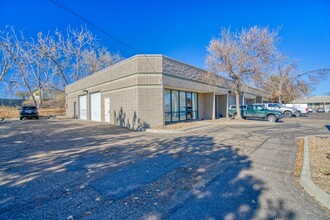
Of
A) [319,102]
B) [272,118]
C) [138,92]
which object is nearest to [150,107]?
[138,92]

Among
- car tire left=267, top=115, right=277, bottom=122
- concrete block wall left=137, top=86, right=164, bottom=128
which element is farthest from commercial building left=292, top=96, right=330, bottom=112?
concrete block wall left=137, top=86, right=164, bottom=128

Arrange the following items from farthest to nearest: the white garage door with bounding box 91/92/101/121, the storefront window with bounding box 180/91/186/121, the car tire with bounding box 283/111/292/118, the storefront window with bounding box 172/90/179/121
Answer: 1. the car tire with bounding box 283/111/292/118
2. the white garage door with bounding box 91/92/101/121
3. the storefront window with bounding box 180/91/186/121
4. the storefront window with bounding box 172/90/179/121

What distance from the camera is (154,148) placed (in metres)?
7.08

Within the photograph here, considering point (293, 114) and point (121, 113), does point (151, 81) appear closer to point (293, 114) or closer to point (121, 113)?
point (121, 113)

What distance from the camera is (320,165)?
4.55 m

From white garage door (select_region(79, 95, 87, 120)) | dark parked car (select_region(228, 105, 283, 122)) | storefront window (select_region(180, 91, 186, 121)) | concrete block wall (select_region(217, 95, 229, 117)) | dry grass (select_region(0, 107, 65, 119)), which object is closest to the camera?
storefront window (select_region(180, 91, 186, 121))

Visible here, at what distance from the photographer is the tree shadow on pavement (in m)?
2.80

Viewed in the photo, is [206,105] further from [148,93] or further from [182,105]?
[148,93]

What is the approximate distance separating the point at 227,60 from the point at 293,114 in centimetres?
1670

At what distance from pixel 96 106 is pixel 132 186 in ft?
54.2

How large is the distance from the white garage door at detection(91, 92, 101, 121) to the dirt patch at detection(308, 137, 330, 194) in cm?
1719

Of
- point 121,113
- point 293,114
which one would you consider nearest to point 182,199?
point 121,113

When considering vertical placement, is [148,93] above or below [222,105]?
above

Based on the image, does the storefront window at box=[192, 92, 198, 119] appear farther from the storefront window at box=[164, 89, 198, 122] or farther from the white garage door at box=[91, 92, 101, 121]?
the white garage door at box=[91, 92, 101, 121]
